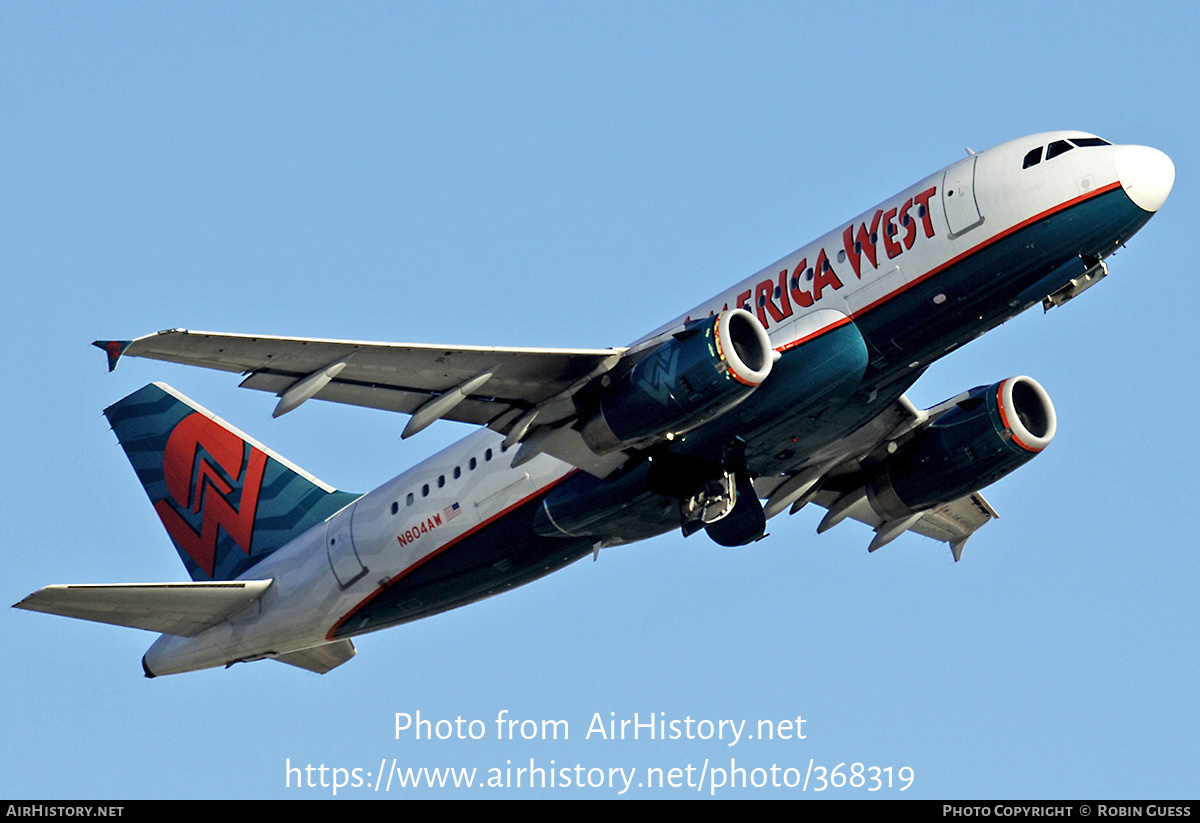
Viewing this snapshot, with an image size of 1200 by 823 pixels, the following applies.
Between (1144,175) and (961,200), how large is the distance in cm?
344

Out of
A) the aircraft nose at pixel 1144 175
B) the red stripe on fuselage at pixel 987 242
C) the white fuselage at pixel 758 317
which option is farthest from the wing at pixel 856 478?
the aircraft nose at pixel 1144 175

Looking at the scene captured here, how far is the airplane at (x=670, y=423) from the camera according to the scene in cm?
3288

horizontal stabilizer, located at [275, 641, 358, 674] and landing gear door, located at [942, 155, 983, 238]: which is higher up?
landing gear door, located at [942, 155, 983, 238]

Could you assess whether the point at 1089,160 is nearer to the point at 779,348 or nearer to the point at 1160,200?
the point at 1160,200

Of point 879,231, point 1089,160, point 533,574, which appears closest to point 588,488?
point 533,574

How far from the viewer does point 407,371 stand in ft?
111

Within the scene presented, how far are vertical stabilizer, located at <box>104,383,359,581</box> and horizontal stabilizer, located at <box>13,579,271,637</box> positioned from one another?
8.12 feet

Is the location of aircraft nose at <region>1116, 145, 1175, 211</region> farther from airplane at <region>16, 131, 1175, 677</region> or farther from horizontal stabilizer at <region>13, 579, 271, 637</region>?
horizontal stabilizer at <region>13, 579, 271, 637</region>

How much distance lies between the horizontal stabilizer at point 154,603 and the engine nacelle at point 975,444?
51.1 feet

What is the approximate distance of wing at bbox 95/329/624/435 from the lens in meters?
31.5

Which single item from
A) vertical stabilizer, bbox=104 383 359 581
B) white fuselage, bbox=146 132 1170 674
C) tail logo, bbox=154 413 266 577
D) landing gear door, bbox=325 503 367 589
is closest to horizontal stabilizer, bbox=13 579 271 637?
white fuselage, bbox=146 132 1170 674

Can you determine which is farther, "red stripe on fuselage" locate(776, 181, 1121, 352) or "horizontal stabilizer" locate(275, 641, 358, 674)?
"horizontal stabilizer" locate(275, 641, 358, 674)

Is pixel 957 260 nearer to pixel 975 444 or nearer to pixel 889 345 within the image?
pixel 889 345

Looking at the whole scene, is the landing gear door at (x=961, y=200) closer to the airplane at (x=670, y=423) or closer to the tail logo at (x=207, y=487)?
the airplane at (x=670, y=423)
